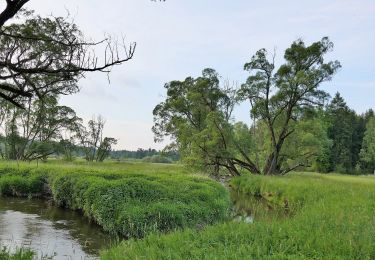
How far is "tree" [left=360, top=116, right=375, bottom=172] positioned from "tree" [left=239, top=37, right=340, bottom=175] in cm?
4136

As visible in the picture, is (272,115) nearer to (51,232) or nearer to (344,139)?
(51,232)

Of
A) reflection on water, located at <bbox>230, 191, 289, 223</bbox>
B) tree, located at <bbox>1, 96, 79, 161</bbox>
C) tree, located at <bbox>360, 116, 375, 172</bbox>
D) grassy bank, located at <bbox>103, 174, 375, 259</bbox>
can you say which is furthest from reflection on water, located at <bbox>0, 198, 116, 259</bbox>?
tree, located at <bbox>360, 116, 375, 172</bbox>

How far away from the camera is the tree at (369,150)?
76463 millimetres

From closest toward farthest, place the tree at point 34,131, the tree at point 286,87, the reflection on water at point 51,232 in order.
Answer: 1. the reflection on water at point 51,232
2. the tree at point 286,87
3. the tree at point 34,131

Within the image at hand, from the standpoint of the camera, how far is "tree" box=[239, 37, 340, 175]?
127ft

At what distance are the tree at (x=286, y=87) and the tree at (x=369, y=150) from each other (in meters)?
41.4

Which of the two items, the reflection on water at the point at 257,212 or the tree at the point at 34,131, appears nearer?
the reflection on water at the point at 257,212

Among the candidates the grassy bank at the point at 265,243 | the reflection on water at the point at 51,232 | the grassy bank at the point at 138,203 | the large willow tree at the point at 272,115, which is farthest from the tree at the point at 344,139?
the grassy bank at the point at 265,243

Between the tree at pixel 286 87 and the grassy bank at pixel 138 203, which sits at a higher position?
the tree at pixel 286 87

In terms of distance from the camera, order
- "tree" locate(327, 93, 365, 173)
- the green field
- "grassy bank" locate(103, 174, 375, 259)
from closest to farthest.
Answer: "grassy bank" locate(103, 174, 375, 259), the green field, "tree" locate(327, 93, 365, 173)

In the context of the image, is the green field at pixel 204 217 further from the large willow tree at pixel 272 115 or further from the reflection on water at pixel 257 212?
the large willow tree at pixel 272 115

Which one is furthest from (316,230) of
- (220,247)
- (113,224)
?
(113,224)

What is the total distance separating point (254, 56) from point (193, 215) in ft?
96.8

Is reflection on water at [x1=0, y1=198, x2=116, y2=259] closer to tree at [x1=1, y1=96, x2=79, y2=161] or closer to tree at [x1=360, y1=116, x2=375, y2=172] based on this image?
tree at [x1=1, y1=96, x2=79, y2=161]
